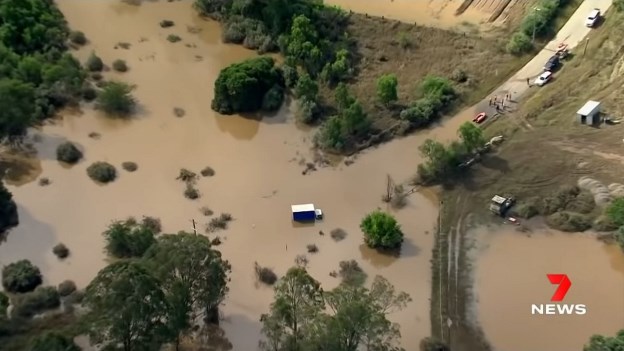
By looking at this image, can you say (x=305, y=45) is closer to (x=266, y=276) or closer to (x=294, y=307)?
(x=266, y=276)

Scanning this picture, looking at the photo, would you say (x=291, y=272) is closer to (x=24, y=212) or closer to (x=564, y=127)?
(x=24, y=212)

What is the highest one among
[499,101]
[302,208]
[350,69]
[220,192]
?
[350,69]

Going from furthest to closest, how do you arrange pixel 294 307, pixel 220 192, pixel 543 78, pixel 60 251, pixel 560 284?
pixel 543 78
pixel 220 192
pixel 60 251
pixel 560 284
pixel 294 307

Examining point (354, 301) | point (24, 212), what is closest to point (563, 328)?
point (354, 301)

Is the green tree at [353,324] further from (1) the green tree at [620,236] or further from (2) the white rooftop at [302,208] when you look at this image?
(1) the green tree at [620,236]

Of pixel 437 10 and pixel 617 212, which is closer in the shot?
pixel 617 212

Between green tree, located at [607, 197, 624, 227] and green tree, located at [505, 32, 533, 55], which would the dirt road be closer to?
green tree, located at [505, 32, 533, 55]

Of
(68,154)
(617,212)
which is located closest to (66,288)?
(68,154)

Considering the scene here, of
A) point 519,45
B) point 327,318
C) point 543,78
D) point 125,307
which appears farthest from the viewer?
point 519,45
